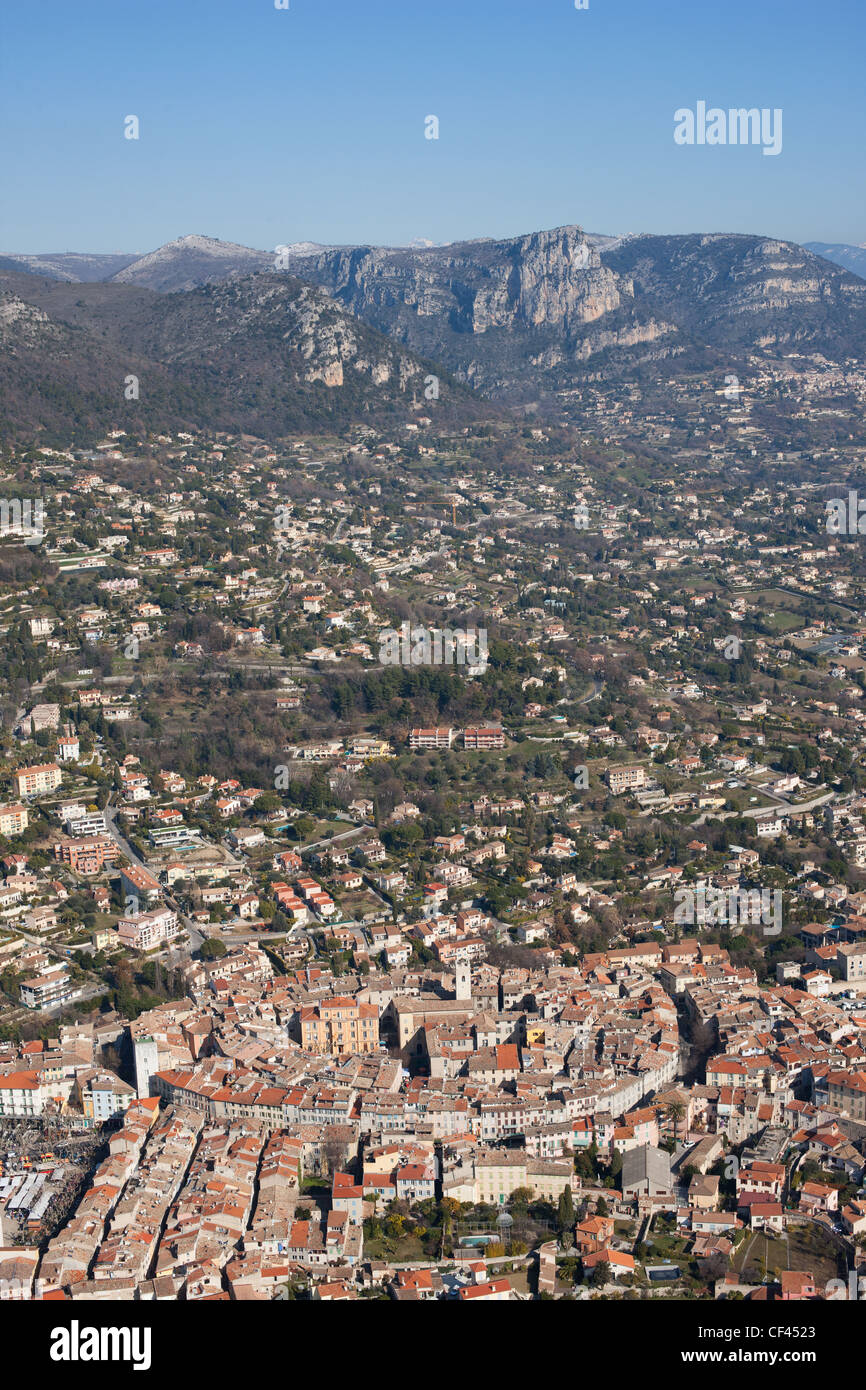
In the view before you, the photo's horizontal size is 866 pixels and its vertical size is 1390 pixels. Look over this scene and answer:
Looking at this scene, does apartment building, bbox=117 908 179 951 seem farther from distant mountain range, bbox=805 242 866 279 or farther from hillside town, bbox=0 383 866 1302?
distant mountain range, bbox=805 242 866 279

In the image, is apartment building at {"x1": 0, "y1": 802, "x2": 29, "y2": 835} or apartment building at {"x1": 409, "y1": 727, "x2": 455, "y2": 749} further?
apartment building at {"x1": 409, "y1": 727, "x2": 455, "y2": 749}

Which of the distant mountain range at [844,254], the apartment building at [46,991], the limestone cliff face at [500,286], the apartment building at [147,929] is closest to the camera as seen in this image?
the apartment building at [46,991]

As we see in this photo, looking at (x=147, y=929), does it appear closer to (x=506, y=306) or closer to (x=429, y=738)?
(x=429, y=738)

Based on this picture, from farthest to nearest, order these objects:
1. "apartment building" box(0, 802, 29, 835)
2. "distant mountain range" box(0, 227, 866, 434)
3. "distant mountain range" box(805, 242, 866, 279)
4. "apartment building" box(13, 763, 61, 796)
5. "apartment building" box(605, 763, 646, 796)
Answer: "distant mountain range" box(805, 242, 866, 279) < "distant mountain range" box(0, 227, 866, 434) < "apartment building" box(605, 763, 646, 796) < "apartment building" box(13, 763, 61, 796) < "apartment building" box(0, 802, 29, 835)

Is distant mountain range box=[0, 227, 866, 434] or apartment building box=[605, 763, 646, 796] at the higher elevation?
distant mountain range box=[0, 227, 866, 434]

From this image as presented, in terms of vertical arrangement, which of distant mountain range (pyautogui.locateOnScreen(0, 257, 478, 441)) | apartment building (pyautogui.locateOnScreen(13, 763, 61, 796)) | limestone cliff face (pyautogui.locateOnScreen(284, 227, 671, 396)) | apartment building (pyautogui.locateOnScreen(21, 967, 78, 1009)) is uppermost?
limestone cliff face (pyautogui.locateOnScreen(284, 227, 671, 396))

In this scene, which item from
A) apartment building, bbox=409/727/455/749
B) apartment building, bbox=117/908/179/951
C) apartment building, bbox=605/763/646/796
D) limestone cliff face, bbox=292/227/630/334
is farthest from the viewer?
limestone cliff face, bbox=292/227/630/334

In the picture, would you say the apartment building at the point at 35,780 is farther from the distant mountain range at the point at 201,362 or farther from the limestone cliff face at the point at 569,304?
the limestone cliff face at the point at 569,304

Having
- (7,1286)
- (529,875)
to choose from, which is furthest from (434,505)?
(7,1286)

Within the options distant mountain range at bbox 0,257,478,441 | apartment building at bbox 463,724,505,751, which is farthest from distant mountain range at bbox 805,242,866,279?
apartment building at bbox 463,724,505,751

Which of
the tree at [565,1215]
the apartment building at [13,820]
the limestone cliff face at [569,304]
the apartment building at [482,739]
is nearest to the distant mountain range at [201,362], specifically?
the limestone cliff face at [569,304]
